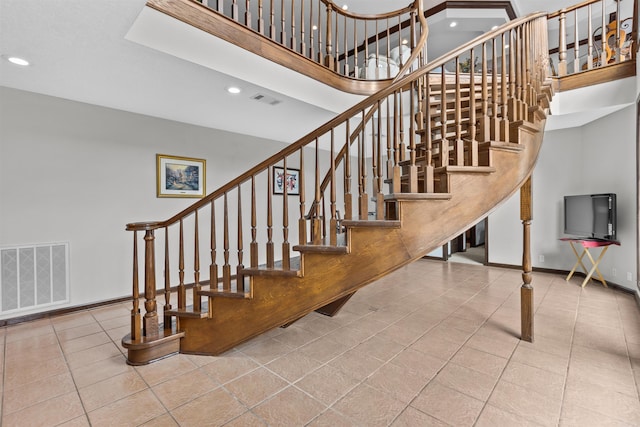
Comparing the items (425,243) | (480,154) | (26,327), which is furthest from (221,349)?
(480,154)

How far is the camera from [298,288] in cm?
198

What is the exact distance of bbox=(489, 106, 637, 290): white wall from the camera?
12.5 feet

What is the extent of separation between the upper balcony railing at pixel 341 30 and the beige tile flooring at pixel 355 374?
8.89ft

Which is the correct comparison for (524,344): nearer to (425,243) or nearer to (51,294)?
(425,243)

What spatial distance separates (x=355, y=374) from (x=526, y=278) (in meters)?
1.77

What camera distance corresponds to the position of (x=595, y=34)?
495 centimetres

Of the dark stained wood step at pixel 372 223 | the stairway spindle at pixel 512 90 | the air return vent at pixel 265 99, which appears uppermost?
the air return vent at pixel 265 99

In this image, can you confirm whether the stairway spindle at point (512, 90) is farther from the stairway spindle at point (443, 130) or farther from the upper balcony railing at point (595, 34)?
the upper balcony railing at point (595, 34)

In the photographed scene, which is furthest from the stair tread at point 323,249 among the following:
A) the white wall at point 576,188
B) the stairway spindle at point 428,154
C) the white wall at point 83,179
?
the white wall at point 576,188

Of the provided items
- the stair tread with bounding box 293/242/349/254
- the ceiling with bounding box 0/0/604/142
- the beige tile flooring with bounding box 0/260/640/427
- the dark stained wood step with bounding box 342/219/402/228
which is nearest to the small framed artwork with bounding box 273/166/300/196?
the ceiling with bounding box 0/0/604/142

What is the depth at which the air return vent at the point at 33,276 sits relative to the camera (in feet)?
9.39

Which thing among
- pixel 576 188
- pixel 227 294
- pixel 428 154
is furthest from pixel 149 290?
pixel 576 188

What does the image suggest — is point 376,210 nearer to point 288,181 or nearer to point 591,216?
point 288,181

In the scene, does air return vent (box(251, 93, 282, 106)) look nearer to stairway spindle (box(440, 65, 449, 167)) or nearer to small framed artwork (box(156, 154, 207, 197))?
small framed artwork (box(156, 154, 207, 197))
